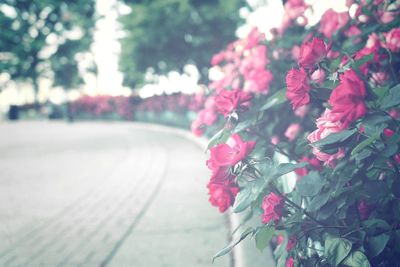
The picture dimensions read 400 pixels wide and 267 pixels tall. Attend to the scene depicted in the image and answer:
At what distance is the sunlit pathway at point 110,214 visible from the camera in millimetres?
2766

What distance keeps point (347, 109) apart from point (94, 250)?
2443 millimetres

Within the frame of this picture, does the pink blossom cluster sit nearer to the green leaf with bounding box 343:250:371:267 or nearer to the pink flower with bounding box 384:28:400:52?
the green leaf with bounding box 343:250:371:267

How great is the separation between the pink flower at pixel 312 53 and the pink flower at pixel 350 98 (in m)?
0.27

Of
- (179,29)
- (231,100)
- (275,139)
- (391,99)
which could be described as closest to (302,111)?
(275,139)

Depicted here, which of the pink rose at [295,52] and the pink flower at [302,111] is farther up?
the pink rose at [295,52]

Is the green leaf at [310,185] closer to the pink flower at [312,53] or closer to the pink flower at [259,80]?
the pink flower at [312,53]

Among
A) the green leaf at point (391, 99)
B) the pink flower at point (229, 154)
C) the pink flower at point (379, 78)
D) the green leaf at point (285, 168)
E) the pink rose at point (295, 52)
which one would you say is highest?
the pink rose at point (295, 52)

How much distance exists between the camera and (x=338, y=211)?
1329 mm

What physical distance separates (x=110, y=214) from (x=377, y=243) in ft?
10.1

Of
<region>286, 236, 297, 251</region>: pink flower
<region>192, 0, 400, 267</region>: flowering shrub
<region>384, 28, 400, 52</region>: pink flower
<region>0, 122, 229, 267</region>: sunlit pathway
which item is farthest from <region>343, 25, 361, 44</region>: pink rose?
<region>0, 122, 229, 267</region>: sunlit pathway

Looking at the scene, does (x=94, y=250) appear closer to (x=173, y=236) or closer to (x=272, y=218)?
(x=173, y=236)

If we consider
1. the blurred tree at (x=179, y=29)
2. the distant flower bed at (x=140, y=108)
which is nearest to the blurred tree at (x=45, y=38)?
the distant flower bed at (x=140, y=108)

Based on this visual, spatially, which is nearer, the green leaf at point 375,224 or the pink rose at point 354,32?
the green leaf at point 375,224

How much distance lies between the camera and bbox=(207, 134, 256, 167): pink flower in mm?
1254
